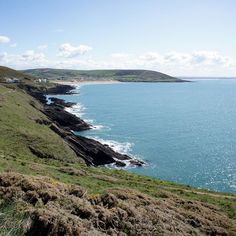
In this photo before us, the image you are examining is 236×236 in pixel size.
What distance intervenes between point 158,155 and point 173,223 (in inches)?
2278

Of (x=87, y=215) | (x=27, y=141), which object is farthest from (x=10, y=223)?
(x=27, y=141)

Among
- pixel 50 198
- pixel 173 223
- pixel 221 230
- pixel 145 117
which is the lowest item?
pixel 145 117

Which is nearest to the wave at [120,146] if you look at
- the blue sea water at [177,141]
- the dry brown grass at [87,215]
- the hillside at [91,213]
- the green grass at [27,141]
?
the blue sea water at [177,141]

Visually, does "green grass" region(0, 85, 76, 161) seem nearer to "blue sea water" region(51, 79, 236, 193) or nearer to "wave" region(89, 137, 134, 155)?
"blue sea water" region(51, 79, 236, 193)

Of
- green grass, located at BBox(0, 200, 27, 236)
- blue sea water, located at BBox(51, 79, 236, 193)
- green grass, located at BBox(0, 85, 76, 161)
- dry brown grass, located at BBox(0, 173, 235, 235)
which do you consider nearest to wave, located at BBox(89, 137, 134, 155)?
blue sea water, located at BBox(51, 79, 236, 193)

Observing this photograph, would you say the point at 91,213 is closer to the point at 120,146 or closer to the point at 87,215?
the point at 87,215

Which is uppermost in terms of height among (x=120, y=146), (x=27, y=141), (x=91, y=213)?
(x=91, y=213)

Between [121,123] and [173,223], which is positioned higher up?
[173,223]

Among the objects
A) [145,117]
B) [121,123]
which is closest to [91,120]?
[121,123]

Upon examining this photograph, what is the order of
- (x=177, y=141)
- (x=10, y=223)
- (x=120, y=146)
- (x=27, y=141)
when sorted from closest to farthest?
(x=10, y=223) < (x=27, y=141) < (x=120, y=146) < (x=177, y=141)

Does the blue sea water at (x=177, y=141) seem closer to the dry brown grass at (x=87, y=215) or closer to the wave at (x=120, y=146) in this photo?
the wave at (x=120, y=146)

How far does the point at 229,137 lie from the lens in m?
104

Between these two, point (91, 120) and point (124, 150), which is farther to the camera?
point (91, 120)

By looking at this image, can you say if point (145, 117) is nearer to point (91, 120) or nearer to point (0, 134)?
point (91, 120)
